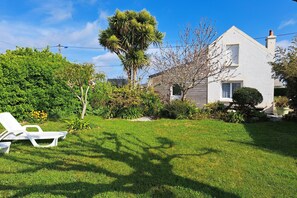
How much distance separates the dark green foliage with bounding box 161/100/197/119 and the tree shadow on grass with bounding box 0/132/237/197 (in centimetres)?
437

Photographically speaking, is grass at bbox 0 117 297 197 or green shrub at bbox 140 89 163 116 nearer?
grass at bbox 0 117 297 197

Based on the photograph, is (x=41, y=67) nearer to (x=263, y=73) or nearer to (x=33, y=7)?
(x=33, y=7)

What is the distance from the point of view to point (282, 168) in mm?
4551

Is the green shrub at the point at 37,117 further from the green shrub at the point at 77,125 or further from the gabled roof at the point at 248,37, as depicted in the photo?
the gabled roof at the point at 248,37

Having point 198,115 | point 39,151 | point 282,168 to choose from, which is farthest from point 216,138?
point 39,151

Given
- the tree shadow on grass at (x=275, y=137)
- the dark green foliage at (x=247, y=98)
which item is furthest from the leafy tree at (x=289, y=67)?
the tree shadow on grass at (x=275, y=137)

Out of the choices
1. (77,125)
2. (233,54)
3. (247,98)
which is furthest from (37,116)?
(233,54)

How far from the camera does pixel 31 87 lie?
9.91m

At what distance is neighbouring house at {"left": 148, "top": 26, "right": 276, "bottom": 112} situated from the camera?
1514 cm

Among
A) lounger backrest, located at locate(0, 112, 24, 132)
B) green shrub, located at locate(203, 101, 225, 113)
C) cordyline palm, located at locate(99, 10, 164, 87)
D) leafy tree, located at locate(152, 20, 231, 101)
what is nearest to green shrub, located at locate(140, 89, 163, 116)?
leafy tree, located at locate(152, 20, 231, 101)

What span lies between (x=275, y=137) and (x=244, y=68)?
9259 mm

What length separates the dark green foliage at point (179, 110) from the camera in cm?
1119

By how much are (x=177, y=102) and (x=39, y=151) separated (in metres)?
7.53

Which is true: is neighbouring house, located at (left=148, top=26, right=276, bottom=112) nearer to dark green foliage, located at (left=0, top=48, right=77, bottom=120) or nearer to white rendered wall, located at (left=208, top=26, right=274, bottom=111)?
white rendered wall, located at (left=208, top=26, right=274, bottom=111)
